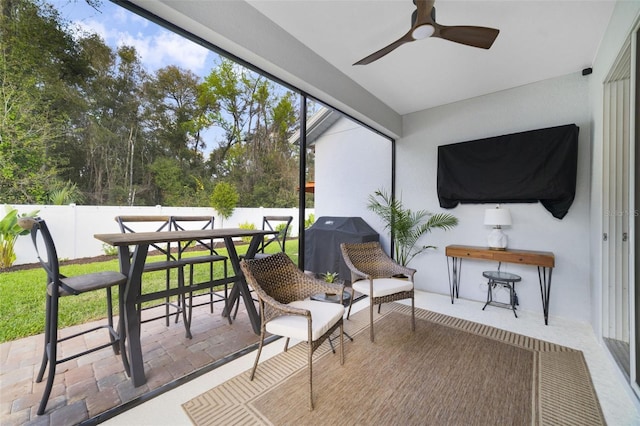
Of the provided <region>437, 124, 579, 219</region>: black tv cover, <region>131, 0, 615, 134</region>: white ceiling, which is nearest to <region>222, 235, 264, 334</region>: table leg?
<region>131, 0, 615, 134</region>: white ceiling

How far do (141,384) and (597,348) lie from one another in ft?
13.2

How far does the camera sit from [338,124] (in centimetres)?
553

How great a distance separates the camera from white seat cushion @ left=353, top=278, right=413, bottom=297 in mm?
2713

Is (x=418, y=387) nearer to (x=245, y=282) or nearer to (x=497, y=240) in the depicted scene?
(x=245, y=282)

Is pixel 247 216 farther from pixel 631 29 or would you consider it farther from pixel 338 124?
pixel 631 29

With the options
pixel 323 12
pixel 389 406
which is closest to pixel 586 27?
pixel 323 12

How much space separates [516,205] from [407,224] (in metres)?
1.47

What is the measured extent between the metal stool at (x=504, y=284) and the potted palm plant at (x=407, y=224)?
0.93 meters

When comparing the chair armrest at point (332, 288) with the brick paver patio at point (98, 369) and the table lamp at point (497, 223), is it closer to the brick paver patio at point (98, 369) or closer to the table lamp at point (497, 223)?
the brick paver patio at point (98, 369)

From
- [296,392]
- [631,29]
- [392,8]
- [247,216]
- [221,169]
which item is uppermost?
[392,8]

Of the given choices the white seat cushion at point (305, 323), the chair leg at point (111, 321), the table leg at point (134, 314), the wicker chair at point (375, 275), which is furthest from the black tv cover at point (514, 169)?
the chair leg at point (111, 321)

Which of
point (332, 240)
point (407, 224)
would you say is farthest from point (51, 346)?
point (407, 224)

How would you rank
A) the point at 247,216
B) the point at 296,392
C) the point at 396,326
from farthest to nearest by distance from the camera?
1. the point at 247,216
2. the point at 396,326
3. the point at 296,392

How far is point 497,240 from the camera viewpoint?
3.45 m
